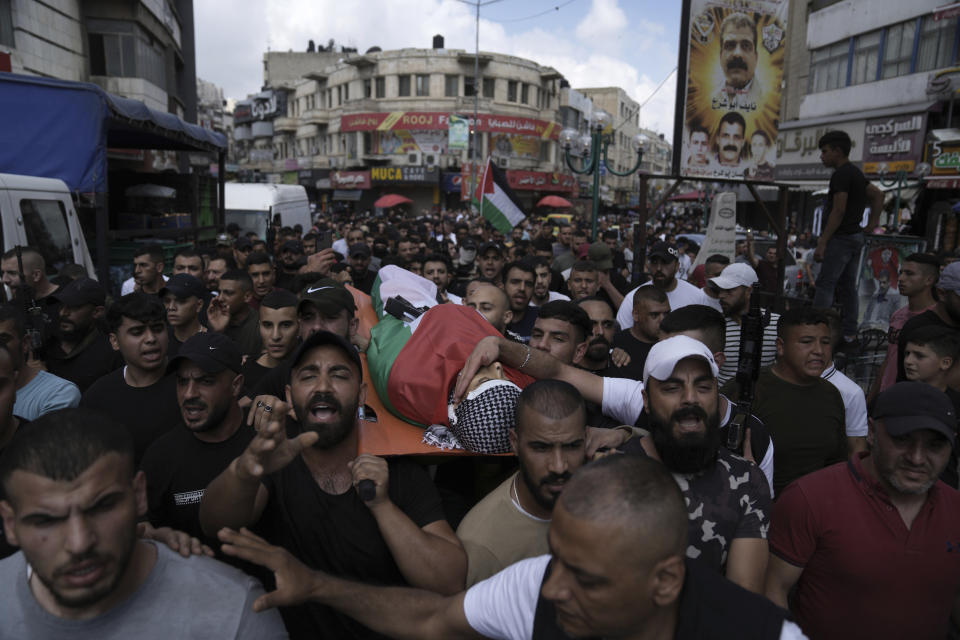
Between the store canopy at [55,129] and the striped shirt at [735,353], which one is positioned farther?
the store canopy at [55,129]

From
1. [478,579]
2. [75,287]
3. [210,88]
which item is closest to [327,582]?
Answer: [478,579]

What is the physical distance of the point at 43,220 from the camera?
Answer: 6.82 metres

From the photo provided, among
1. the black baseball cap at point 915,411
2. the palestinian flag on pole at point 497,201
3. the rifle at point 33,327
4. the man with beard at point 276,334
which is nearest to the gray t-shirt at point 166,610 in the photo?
the black baseball cap at point 915,411

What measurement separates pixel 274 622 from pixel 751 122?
9.99 m

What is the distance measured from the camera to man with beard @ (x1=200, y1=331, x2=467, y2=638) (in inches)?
83.6

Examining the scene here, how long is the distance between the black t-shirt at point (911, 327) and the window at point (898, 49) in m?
20.1

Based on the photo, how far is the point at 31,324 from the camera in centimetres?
420

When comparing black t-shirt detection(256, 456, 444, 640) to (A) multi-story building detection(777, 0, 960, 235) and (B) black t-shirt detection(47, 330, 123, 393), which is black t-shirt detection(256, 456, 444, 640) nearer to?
(B) black t-shirt detection(47, 330, 123, 393)

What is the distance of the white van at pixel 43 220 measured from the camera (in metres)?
6.22

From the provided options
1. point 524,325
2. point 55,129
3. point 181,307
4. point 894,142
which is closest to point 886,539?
point 524,325

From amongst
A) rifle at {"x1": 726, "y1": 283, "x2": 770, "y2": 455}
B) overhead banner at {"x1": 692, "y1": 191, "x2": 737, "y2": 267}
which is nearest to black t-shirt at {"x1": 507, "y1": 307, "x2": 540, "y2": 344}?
rifle at {"x1": 726, "y1": 283, "x2": 770, "y2": 455}

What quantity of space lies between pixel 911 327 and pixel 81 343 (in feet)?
18.6

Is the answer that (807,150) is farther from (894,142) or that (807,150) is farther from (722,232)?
(722,232)

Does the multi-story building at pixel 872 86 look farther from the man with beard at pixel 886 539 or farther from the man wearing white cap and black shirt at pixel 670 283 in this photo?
the man with beard at pixel 886 539
